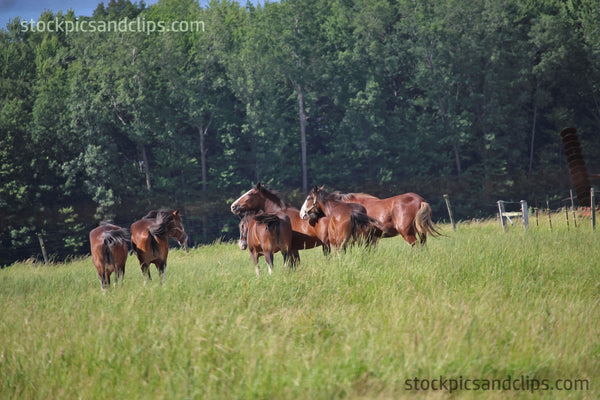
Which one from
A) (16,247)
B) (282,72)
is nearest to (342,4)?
(282,72)

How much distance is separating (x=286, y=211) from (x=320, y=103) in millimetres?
40770

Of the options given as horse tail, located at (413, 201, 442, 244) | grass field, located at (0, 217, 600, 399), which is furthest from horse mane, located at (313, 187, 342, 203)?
grass field, located at (0, 217, 600, 399)

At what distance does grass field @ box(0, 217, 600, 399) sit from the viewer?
17.3ft

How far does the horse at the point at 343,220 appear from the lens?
444 inches

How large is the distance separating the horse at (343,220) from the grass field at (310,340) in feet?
8.32

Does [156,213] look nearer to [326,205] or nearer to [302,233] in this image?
[302,233]

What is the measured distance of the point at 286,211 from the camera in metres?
12.3

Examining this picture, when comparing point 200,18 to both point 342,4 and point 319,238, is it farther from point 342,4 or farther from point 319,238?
point 319,238

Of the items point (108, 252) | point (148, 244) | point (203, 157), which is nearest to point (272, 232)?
point (148, 244)

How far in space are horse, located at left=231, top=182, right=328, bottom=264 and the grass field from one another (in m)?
3.29

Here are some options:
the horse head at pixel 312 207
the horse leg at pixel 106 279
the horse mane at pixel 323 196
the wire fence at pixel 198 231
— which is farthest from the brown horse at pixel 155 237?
the wire fence at pixel 198 231

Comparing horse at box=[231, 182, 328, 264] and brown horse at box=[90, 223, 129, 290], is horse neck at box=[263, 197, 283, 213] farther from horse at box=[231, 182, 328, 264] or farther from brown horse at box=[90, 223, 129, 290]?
brown horse at box=[90, 223, 129, 290]

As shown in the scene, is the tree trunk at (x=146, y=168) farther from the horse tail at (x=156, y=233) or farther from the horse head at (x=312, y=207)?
the horse head at (x=312, y=207)

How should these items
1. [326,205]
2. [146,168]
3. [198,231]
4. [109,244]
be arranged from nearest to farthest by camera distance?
1. [109,244]
2. [326,205]
3. [146,168]
4. [198,231]
